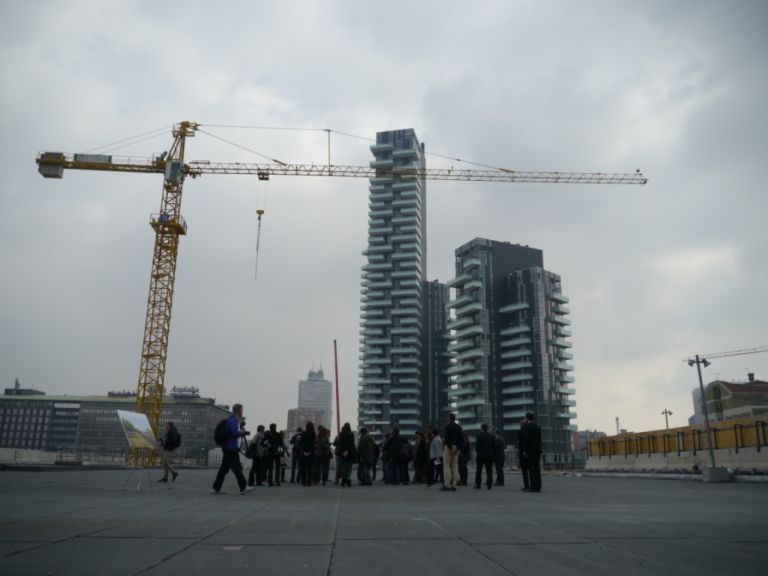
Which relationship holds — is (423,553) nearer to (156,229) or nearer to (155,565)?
(155,565)

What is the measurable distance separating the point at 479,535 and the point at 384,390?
412 feet

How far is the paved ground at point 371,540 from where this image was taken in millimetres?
4230

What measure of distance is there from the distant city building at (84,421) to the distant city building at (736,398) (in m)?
126

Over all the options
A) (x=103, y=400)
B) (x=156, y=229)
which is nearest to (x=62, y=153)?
(x=156, y=229)

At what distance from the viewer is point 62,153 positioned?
5794 centimetres

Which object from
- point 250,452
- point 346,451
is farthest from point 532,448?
point 250,452

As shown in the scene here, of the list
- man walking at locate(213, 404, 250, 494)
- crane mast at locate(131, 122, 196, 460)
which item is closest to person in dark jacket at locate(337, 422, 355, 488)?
man walking at locate(213, 404, 250, 494)

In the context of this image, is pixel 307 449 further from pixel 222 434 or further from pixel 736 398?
pixel 736 398

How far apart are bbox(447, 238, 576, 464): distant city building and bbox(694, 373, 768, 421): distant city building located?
30651 mm

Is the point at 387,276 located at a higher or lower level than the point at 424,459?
higher

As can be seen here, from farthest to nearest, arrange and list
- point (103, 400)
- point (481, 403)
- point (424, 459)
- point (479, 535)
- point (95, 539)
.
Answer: point (103, 400) < point (481, 403) < point (424, 459) < point (479, 535) < point (95, 539)

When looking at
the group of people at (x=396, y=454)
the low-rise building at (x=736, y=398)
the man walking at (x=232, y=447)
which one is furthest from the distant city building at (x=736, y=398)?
the man walking at (x=232, y=447)

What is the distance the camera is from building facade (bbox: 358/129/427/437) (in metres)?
129

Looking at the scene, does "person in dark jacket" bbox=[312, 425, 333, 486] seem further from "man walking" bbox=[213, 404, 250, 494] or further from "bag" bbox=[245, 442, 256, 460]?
"man walking" bbox=[213, 404, 250, 494]
